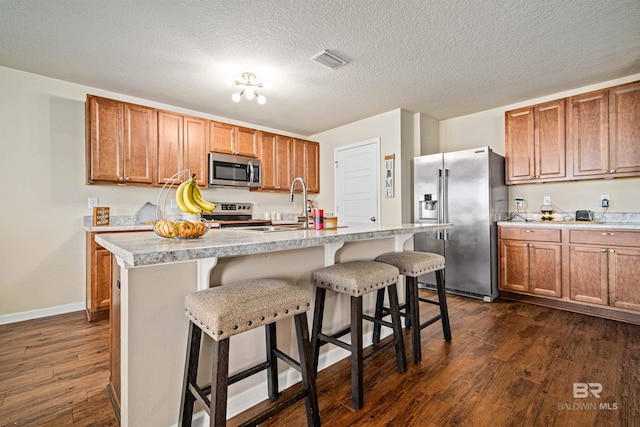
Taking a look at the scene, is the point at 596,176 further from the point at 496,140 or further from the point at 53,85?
the point at 53,85

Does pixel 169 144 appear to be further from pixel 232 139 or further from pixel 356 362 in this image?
pixel 356 362

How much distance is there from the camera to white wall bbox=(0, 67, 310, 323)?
9.24 feet

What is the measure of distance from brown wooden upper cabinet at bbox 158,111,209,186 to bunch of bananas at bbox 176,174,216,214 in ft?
7.34

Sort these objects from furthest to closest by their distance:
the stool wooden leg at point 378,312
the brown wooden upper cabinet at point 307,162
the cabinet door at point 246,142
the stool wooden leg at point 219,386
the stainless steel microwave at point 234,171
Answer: the brown wooden upper cabinet at point 307,162
the cabinet door at point 246,142
the stainless steel microwave at point 234,171
the stool wooden leg at point 378,312
the stool wooden leg at point 219,386

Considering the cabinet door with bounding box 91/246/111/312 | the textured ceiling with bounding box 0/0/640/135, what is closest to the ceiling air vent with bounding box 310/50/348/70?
the textured ceiling with bounding box 0/0/640/135

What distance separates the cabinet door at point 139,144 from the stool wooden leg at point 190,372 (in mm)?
2661

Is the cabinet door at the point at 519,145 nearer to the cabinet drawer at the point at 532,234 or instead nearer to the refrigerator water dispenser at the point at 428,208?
the cabinet drawer at the point at 532,234

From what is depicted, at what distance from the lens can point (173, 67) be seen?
108 inches

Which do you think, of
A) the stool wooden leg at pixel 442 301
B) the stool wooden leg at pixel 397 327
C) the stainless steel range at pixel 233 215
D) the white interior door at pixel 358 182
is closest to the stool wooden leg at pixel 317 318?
the stool wooden leg at pixel 397 327

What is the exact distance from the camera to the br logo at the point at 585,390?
163cm

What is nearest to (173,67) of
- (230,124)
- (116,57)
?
(116,57)

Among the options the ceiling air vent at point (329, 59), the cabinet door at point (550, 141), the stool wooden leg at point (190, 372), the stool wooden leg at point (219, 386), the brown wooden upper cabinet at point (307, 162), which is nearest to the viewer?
the stool wooden leg at point (219, 386)

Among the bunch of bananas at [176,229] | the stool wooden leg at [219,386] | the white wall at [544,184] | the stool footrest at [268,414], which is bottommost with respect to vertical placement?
the stool footrest at [268,414]

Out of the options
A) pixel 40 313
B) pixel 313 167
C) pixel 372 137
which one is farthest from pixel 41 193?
pixel 372 137
